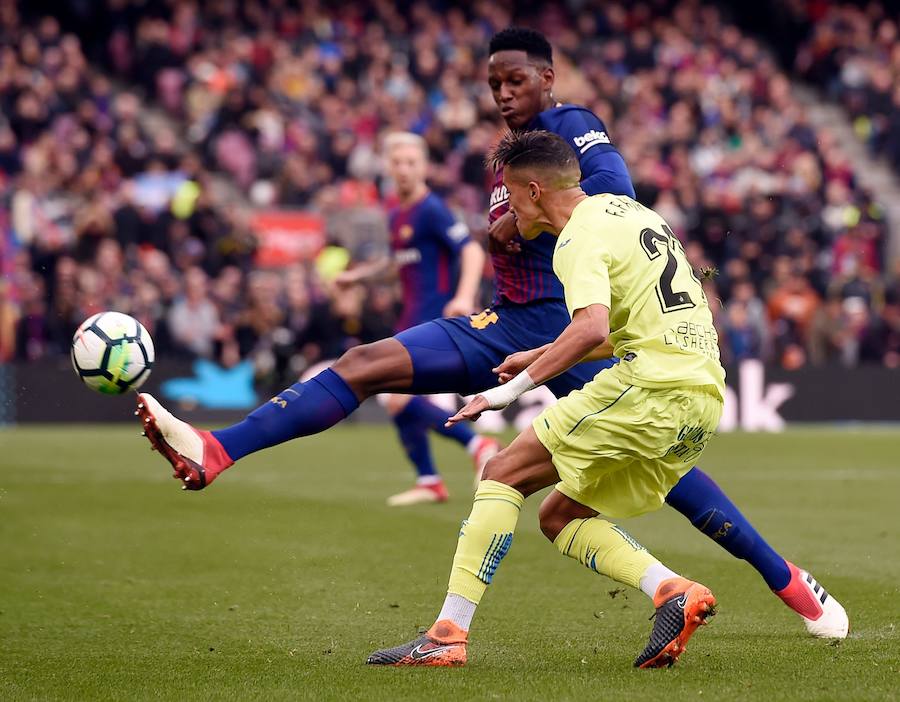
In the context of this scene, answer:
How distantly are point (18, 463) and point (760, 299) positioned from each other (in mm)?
12118

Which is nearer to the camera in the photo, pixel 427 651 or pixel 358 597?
pixel 427 651

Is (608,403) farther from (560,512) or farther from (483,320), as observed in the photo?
(483,320)

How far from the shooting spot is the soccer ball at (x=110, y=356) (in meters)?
6.34

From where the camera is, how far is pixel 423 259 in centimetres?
1114

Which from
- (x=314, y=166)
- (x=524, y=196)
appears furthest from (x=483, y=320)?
(x=314, y=166)

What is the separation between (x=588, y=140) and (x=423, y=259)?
487 cm

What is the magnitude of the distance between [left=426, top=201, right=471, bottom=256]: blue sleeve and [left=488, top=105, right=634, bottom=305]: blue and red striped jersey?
4292mm

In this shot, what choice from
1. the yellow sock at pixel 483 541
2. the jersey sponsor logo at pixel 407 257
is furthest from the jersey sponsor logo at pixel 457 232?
the yellow sock at pixel 483 541

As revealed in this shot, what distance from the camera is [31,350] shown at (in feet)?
62.6

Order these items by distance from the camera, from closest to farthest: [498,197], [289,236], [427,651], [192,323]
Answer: [427,651] < [498,197] < [192,323] < [289,236]

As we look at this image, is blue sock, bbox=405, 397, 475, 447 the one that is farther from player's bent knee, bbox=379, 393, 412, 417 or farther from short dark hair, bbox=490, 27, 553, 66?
short dark hair, bbox=490, 27, 553, 66

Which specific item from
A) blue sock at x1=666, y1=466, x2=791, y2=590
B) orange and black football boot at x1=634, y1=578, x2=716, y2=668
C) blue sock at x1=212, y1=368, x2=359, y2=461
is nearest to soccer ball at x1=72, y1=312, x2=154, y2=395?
blue sock at x1=212, y1=368, x2=359, y2=461

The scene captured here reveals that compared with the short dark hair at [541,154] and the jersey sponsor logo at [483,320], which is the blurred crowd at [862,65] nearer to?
the jersey sponsor logo at [483,320]

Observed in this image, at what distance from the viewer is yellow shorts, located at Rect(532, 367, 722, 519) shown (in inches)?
204
